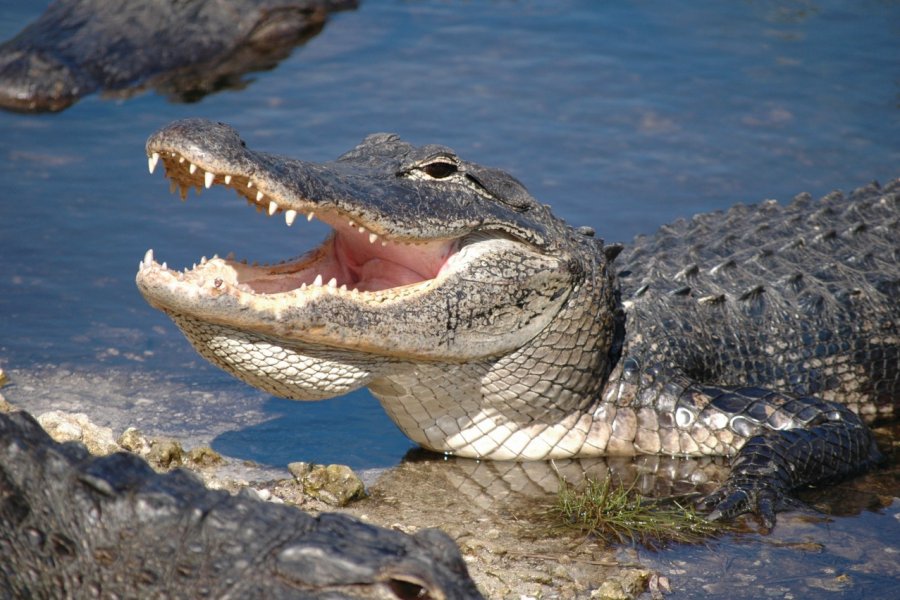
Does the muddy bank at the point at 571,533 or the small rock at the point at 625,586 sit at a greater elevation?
the small rock at the point at 625,586

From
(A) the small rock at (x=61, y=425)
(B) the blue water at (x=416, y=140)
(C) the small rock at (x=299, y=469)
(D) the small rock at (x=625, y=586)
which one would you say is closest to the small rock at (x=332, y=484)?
(C) the small rock at (x=299, y=469)

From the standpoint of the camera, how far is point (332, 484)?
188 inches

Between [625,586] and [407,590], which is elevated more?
[407,590]

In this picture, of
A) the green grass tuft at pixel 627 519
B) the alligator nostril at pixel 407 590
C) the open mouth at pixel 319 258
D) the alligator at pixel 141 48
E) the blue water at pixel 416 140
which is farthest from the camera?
the alligator at pixel 141 48

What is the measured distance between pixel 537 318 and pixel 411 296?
70cm

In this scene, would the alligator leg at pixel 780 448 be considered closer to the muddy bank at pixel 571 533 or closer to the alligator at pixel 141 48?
the muddy bank at pixel 571 533

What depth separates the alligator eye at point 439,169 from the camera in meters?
4.78

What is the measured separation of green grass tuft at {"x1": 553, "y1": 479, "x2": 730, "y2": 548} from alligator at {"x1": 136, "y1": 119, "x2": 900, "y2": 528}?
0.51 feet

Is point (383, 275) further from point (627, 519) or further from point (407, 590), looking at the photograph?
point (407, 590)

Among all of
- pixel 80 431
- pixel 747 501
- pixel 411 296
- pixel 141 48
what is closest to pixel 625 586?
pixel 747 501

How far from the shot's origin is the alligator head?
4133 mm

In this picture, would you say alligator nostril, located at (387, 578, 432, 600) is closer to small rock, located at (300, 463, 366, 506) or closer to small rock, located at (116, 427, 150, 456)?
small rock, located at (300, 463, 366, 506)

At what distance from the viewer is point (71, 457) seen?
3352 mm

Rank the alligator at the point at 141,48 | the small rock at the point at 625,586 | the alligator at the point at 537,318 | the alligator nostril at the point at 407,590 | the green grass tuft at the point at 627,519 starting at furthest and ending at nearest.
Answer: the alligator at the point at 141,48 < the green grass tuft at the point at 627,519 < the alligator at the point at 537,318 < the small rock at the point at 625,586 < the alligator nostril at the point at 407,590
